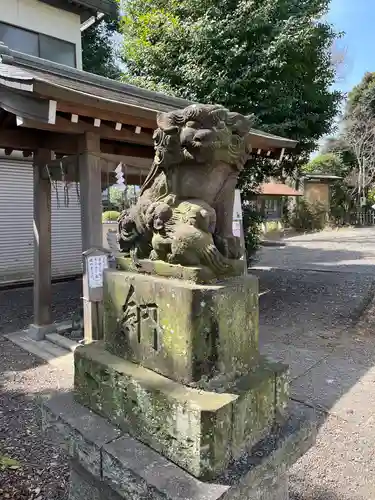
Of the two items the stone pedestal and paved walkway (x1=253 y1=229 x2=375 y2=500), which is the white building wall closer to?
paved walkway (x1=253 y1=229 x2=375 y2=500)

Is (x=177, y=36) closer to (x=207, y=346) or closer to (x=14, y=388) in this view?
(x=14, y=388)

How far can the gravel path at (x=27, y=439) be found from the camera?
2377 mm

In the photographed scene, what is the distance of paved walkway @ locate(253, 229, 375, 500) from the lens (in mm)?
2482

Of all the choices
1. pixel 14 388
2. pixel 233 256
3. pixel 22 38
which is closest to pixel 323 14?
pixel 22 38

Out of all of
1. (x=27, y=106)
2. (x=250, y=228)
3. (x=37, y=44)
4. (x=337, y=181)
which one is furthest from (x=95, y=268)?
(x=337, y=181)

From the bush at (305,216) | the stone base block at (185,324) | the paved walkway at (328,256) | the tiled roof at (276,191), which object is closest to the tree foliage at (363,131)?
the bush at (305,216)

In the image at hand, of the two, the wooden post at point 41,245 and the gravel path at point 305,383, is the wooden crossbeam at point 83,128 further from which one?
the gravel path at point 305,383

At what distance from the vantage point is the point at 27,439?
9.52 feet

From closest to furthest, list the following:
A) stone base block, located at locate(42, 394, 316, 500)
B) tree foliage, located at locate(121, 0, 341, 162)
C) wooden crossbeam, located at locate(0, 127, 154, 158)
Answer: stone base block, located at locate(42, 394, 316, 500), wooden crossbeam, located at locate(0, 127, 154, 158), tree foliage, located at locate(121, 0, 341, 162)

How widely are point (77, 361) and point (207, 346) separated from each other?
825 mm

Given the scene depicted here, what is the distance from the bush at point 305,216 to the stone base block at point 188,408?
882 inches

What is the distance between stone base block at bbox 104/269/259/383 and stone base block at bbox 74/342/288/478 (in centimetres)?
7

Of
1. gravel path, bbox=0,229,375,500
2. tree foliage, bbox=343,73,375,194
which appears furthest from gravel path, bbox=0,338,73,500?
tree foliage, bbox=343,73,375,194

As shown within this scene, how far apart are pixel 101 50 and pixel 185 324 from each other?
15927 millimetres
